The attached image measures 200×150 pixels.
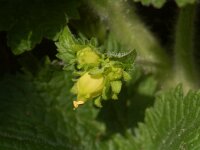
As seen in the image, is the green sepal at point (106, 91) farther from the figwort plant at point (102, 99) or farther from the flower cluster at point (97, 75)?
the figwort plant at point (102, 99)

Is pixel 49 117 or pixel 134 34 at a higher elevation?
pixel 134 34

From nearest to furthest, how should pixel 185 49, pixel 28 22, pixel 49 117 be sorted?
pixel 28 22 < pixel 49 117 < pixel 185 49

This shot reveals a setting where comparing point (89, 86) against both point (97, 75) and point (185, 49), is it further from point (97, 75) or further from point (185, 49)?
point (185, 49)

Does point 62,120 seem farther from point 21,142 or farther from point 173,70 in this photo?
point 173,70

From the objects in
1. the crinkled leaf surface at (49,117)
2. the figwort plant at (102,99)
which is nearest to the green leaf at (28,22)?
the figwort plant at (102,99)

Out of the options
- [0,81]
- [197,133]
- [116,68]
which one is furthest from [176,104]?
[0,81]

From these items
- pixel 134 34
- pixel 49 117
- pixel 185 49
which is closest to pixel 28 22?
pixel 49 117
